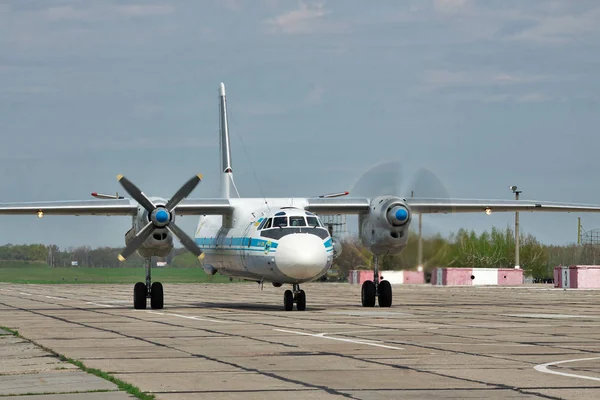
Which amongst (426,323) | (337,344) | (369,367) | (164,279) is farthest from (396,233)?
(164,279)

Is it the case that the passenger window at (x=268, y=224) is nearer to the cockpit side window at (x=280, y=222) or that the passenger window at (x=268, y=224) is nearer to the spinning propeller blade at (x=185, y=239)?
the cockpit side window at (x=280, y=222)

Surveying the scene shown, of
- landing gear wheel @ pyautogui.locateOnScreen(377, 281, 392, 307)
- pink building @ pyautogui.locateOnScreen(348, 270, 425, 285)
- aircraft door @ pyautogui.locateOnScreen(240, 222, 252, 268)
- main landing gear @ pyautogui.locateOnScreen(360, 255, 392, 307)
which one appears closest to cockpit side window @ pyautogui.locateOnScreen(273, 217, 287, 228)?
aircraft door @ pyautogui.locateOnScreen(240, 222, 252, 268)

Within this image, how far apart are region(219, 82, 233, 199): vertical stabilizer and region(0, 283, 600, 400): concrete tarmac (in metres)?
14.6

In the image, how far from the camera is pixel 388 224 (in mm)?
31844

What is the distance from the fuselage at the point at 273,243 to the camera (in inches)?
1121

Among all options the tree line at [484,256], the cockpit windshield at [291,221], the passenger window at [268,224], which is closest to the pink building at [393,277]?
the tree line at [484,256]

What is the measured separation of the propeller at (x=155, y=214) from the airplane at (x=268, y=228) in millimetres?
29

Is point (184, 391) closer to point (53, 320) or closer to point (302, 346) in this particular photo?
point (302, 346)

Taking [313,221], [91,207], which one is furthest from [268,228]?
[91,207]

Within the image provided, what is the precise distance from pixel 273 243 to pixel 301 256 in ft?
4.64

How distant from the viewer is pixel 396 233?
1260 inches

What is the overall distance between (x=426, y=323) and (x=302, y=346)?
6874mm

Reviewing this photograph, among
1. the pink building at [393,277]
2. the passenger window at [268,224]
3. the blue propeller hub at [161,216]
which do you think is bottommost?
the pink building at [393,277]

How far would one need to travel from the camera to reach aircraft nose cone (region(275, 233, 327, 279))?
2827 centimetres
